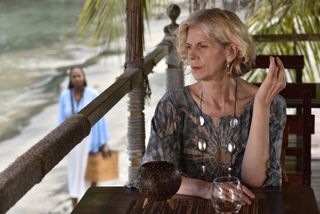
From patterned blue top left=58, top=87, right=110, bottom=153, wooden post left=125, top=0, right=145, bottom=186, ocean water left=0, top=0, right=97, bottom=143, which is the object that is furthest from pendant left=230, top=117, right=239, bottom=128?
ocean water left=0, top=0, right=97, bottom=143

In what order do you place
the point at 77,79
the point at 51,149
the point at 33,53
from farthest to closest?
the point at 33,53 → the point at 77,79 → the point at 51,149

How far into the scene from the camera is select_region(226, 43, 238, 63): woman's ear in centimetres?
204

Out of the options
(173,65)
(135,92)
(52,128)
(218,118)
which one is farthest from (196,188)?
(52,128)

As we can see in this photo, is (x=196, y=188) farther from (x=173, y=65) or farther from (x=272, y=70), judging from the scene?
(x=173, y=65)

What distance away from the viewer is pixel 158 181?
156 centimetres

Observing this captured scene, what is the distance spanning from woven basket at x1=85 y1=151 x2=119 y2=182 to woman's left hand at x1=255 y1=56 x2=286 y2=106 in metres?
4.51

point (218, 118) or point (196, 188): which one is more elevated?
point (218, 118)

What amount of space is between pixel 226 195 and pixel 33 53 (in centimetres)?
1780

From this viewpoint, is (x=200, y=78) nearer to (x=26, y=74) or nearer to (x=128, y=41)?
(x=128, y=41)

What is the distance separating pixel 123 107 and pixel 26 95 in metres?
2.92

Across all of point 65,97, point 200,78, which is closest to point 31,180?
point 200,78

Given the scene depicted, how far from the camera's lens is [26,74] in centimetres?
1727

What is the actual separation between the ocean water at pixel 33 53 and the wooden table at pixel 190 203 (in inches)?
467

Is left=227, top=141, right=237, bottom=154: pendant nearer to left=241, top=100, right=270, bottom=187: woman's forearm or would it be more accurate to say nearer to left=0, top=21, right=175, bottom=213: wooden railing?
left=241, top=100, right=270, bottom=187: woman's forearm
